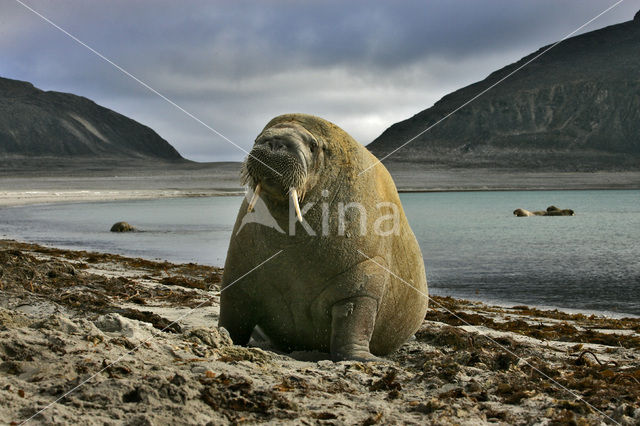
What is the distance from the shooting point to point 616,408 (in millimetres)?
4039

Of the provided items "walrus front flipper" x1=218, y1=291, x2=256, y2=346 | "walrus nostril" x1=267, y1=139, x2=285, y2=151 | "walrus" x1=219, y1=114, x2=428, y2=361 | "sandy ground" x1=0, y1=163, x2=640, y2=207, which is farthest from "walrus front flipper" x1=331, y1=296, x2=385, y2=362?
"sandy ground" x1=0, y1=163, x2=640, y2=207

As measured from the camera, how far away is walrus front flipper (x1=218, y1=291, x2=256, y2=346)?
232 inches

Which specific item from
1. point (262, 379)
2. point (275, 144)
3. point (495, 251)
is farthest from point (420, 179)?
point (262, 379)

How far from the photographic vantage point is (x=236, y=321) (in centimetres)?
591

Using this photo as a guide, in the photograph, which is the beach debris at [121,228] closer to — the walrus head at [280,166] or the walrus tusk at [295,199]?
the walrus head at [280,166]

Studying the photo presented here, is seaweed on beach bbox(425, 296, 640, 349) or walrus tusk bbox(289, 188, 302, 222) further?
seaweed on beach bbox(425, 296, 640, 349)

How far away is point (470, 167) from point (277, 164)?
6165 inches

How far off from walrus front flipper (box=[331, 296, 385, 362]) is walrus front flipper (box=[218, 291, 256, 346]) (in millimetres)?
803

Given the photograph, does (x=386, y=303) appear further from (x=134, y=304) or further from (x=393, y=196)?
(x=134, y=304)

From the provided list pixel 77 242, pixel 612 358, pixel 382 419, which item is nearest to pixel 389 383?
pixel 382 419

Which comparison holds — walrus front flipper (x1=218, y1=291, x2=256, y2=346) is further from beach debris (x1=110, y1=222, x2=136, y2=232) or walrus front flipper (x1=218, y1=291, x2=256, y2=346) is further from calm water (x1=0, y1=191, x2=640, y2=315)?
beach debris (x1=110, y1=222, x2=136, y2=232)

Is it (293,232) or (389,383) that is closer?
(389,383)

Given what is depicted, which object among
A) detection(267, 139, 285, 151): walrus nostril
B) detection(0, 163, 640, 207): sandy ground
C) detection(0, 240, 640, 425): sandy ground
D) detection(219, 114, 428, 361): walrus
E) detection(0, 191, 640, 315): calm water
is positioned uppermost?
detection(0, 163, 640, 207): sandy ground

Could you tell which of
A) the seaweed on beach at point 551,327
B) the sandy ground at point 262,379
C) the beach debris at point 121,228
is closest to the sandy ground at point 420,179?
the beach debris at point 121,228
